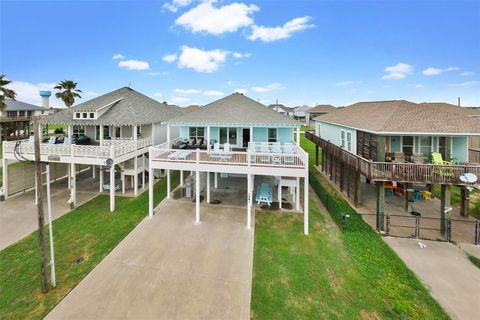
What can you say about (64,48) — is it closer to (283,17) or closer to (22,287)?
(283,17)

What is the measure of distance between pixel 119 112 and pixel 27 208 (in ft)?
29.6

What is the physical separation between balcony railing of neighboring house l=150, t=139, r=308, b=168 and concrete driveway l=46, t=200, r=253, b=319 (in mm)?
3508

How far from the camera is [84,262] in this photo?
10344 millimetres

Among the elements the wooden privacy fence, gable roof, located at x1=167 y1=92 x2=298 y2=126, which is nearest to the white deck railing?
gable roof, located at x1=167 y1=92 x2=298 y2=126

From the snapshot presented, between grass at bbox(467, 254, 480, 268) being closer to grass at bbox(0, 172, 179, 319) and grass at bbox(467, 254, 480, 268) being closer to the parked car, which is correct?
grass at bbox(0, 172, 179, 319)

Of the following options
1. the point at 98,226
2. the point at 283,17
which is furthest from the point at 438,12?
the point at 98,226

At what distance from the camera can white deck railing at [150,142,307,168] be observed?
1341cm

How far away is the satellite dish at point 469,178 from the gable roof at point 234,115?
29.4ft

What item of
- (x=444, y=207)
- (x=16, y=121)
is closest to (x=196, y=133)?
(x=444, y=207)

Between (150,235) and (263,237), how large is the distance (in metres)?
5.75

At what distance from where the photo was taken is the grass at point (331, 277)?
7.99 metres

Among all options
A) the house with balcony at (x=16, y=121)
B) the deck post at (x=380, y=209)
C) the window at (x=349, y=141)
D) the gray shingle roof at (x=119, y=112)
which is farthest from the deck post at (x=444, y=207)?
the house with balcony at (x=16, y=121)

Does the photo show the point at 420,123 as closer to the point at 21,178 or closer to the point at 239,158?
the point at 239,158

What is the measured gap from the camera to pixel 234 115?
57.8ft
